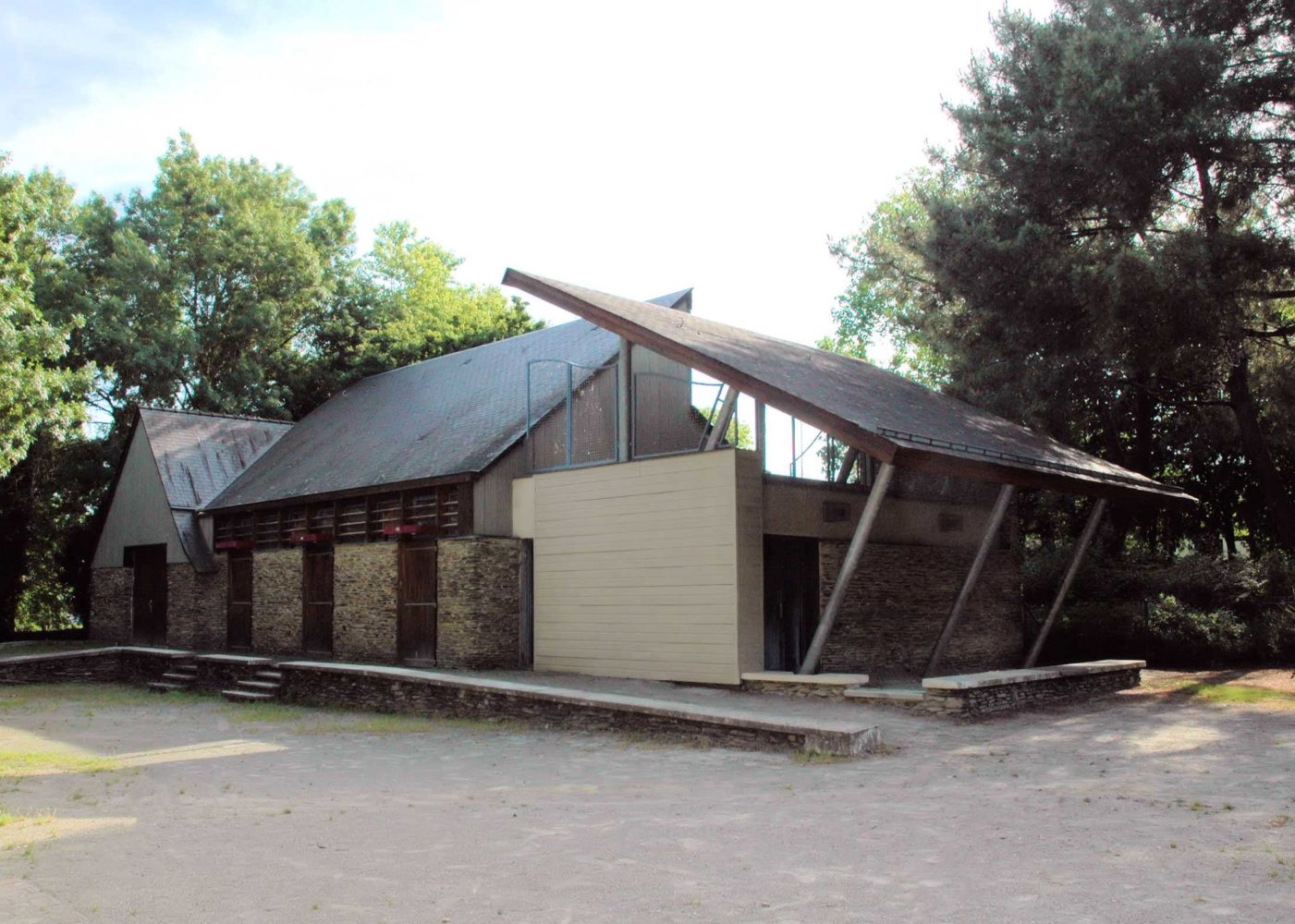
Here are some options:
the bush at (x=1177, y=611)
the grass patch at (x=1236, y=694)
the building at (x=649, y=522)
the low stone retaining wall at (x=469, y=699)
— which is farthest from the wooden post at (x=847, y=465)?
the bush at (x=1177, y=611)

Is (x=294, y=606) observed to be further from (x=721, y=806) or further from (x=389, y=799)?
(x=721, y=806)

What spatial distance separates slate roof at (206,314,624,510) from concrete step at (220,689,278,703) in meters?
4.15

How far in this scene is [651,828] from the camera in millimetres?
6934

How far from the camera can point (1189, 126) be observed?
54.3ft

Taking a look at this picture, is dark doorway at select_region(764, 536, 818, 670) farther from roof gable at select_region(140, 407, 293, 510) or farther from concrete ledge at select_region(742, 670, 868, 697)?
roof gable at select_region(140, 407, 293, 510)

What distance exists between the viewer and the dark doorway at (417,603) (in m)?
17.8

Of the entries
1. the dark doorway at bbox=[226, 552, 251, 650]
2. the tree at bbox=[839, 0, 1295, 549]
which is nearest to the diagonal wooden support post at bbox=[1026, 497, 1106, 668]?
the tree at bbox=[839, 0, 1295, 549]

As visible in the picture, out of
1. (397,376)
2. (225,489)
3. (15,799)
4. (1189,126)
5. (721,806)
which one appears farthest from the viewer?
(397,376)

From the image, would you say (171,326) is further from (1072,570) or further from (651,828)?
(651,828)

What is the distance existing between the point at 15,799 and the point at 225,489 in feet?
57.6

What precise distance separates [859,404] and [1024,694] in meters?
4.20

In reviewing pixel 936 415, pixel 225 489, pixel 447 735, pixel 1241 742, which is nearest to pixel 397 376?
pixel 225 489

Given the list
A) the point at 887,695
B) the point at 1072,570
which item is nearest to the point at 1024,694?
the point at 887,695

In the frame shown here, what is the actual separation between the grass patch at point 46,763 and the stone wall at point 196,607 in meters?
12.7
